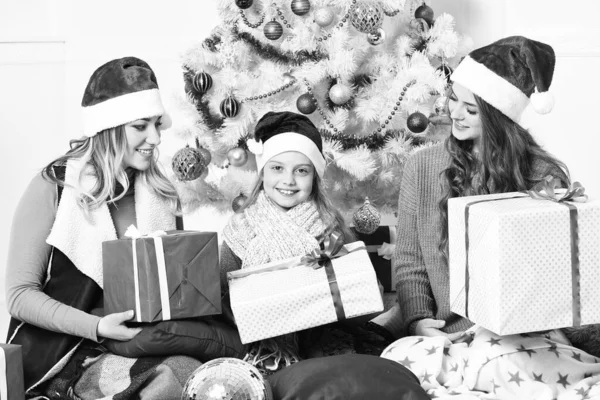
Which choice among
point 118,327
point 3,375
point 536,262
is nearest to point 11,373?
point 3,375

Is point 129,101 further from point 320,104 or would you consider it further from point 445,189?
point 320,104

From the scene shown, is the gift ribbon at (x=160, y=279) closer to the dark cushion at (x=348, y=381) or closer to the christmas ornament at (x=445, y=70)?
the dark cushion at (x=348, y=381)

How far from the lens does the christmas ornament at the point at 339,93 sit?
322 centimetres

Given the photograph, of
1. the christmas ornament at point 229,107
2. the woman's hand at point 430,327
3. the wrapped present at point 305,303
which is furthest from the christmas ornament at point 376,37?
the wrapped present at point 305,303

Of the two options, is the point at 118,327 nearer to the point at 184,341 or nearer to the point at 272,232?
the point at 184,341

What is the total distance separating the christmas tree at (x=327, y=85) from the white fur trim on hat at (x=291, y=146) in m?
0.81

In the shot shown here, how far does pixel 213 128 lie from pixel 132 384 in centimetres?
164

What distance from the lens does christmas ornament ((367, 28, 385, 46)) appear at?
10.7ft

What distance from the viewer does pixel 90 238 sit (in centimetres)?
214

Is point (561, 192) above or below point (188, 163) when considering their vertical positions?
below

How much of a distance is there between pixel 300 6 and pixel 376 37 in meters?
0.33

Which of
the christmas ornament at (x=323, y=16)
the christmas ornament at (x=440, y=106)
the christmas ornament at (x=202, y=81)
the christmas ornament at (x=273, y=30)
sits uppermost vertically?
the christmas ornament at (x=323, y=16)

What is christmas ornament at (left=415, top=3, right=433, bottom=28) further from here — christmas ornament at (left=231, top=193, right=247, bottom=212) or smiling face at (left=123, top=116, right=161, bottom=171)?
smiling face at (left=123, top=116, right=161, bottom=171)

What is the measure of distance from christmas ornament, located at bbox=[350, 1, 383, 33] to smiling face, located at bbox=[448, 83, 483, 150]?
90cm
